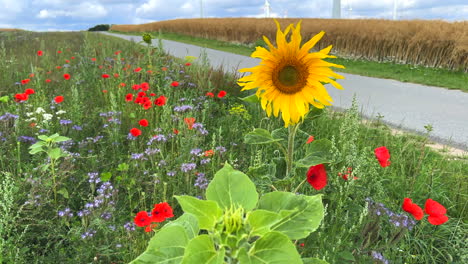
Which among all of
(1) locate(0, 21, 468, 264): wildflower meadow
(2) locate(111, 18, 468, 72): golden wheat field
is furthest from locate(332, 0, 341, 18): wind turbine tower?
(1) locate(0, 21, 468, 264): wildflower meadow

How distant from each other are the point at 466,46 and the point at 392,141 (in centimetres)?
1019

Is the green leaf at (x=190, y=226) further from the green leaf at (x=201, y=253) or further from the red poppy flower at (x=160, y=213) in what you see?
the red poppy flower at (x=160, y=213)

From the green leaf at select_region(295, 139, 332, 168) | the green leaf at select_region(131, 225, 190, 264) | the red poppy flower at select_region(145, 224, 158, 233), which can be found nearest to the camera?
the green leaf at select_region(131, 225, 190, 264)

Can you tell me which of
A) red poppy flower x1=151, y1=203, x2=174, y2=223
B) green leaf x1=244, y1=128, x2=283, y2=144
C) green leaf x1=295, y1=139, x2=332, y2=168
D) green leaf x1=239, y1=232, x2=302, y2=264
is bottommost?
red poppy flower x1=151, y1=203, x2=174, y2=223

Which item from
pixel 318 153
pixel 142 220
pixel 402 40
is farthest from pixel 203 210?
pixel 402 40

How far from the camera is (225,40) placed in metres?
24.3

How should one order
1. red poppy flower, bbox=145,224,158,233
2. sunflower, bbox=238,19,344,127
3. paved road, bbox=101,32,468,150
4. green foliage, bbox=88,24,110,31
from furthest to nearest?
green foliage, bbox=88,24,110,31
paved road, bbox=101,32,468,150
red poppy flower, bbox=145,224,158,233
sunflower, bbox=238,19,344,127

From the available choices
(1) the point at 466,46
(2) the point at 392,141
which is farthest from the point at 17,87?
(1) the point at 466,46

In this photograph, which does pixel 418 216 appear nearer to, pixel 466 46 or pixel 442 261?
pixel 442 261

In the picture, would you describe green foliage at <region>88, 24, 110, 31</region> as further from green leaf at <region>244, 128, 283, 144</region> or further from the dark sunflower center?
the dark sunflower center

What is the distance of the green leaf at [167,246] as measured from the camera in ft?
2.79

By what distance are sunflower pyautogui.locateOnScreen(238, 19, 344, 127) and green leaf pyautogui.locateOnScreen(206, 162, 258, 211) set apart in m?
0.84

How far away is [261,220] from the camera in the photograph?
31.8 inches

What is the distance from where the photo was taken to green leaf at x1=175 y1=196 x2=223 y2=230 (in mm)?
817
